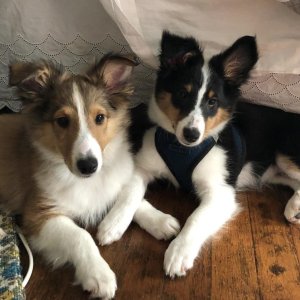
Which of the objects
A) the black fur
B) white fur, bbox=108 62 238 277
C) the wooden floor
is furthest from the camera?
the black fur

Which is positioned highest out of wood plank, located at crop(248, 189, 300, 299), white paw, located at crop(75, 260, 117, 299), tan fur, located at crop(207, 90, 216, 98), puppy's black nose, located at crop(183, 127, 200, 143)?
tan fur, located at crop(207, 90, 216, 98)

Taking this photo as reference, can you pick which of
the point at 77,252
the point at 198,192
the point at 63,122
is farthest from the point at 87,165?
the point at 198,192

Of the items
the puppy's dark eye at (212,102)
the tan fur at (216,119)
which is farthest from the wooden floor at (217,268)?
the puppy's dark eye at (212,102)

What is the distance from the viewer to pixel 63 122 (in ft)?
6.07

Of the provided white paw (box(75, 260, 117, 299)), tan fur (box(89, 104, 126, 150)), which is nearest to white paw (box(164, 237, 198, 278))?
white paw (box(75, 260, 117, 299))

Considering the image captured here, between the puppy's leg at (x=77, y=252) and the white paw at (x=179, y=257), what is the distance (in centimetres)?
27

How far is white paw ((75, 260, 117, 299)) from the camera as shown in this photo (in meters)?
1.63

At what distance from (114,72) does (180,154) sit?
1.98 ft

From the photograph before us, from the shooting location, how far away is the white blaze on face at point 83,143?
1.74 metres

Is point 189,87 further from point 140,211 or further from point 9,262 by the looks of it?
point 9,262

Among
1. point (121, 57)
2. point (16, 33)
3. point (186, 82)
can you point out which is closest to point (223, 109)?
point (186, 82)

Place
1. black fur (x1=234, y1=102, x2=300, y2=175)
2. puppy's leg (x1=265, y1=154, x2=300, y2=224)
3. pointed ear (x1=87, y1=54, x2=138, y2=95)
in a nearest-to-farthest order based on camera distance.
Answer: pointed ear (x1=87, y1=54, x2=138, y2=95) < puppy's leg (x1=265, y1=154, x2=300, y2=224) < black fur (x1=234, y1=102, x2=300, y2=175)

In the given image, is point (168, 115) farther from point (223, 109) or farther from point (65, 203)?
point (65, 203)

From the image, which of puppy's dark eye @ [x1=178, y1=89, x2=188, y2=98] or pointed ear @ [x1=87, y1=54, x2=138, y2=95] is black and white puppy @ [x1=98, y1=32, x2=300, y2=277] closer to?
puppy's dark eye @ [x1=178, y1=89, x2=188, y2=98]
